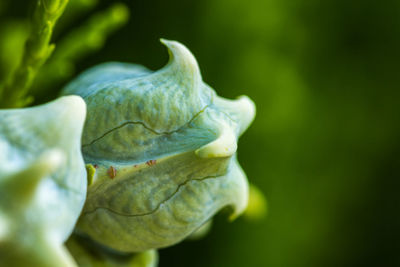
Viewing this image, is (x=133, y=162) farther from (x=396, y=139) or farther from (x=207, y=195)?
(x=396, y=139)

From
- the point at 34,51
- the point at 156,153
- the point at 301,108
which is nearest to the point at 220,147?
the point at 156,153

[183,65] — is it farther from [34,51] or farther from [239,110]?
[34,51]

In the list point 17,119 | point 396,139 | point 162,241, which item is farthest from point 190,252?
point 17,119

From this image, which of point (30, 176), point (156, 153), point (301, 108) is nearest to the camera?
point (30, 176)

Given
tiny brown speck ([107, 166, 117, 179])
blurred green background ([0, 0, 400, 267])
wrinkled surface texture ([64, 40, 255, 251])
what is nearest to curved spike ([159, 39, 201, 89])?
wrinkled surface texture ([64, 40, 255, 251])

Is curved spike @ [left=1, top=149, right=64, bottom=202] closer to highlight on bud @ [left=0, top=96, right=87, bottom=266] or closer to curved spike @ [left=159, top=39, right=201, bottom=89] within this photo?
highlight on bud @ [left=0, top=96, right=87, bottom=266]

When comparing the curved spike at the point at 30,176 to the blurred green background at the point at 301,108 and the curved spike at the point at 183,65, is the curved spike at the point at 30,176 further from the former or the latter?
the blurred green background at the point at 301,108
